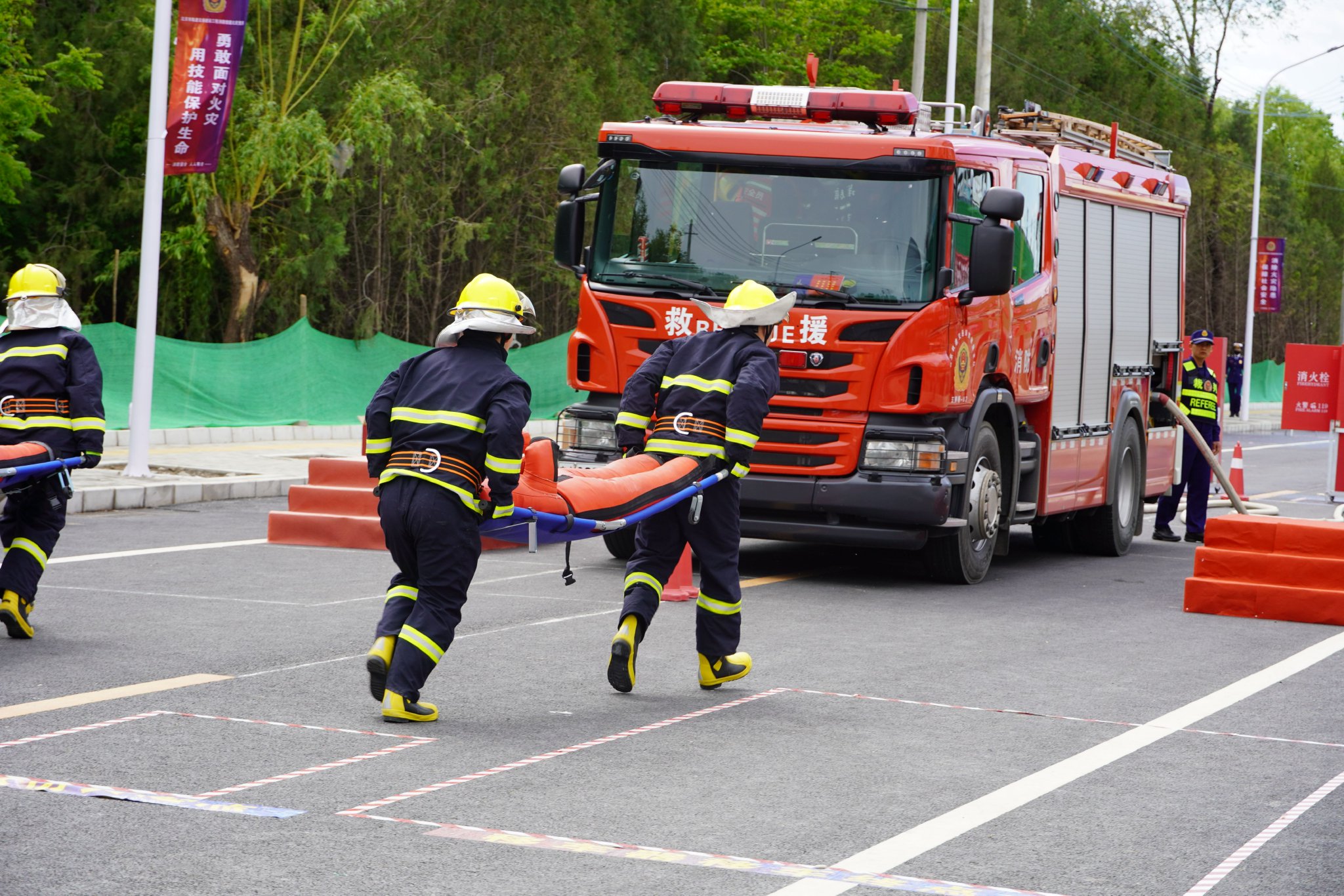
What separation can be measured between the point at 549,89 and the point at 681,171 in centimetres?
2060

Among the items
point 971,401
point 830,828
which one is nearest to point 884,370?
point 971,401

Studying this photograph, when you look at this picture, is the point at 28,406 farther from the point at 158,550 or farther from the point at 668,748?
the point at 158,550

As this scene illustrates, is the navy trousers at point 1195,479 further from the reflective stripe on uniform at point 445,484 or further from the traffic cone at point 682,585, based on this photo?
the reflective stripe on uniform at point 445,484

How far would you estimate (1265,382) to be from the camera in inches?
2154

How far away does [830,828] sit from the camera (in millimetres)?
5559

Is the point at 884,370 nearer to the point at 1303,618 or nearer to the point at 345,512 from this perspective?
the point at 1303,618

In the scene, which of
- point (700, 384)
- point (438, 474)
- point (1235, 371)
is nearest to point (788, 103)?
point (700, 384)

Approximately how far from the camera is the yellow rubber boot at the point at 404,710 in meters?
6.87

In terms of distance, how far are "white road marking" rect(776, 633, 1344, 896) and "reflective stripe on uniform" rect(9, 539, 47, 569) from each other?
5084mm

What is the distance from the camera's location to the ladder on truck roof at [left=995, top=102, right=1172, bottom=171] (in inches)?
529

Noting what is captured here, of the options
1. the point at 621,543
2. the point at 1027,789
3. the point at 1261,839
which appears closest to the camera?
the point at 1261,839

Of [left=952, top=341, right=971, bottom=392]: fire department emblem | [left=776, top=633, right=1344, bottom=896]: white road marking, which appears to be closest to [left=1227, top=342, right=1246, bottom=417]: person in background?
[left=952, top=341, right=971, bottom=392]: fire department emblem

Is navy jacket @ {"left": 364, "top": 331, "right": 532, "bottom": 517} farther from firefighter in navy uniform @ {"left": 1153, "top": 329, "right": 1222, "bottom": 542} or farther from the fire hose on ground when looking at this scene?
firefighter in navy uniform @ {"left": 1153, "top": 329, "right": 1222, "bottom": 542}

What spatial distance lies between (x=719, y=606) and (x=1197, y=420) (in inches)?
378
